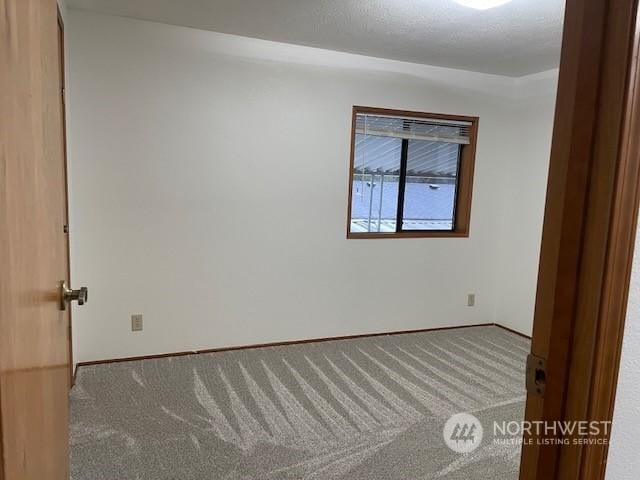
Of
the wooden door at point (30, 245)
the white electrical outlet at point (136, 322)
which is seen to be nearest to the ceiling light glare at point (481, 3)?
the wooden door at point (30, 245)

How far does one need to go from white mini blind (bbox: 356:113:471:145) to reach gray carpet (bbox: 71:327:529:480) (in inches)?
70.5

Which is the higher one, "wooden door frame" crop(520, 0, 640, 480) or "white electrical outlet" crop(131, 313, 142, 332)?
"wooden door frame" crop(520, 0, 640, 480)

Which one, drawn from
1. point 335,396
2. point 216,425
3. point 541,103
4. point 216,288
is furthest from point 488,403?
point 541,103

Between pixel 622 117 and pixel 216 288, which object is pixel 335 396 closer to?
pixel 216 288

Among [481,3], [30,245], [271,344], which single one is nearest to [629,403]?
[30,245]

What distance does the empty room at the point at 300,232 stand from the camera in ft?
7.54

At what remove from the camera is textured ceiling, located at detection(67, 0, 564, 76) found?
250cm

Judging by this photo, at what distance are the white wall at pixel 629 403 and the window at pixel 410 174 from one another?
117 inches

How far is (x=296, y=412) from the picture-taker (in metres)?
2.50

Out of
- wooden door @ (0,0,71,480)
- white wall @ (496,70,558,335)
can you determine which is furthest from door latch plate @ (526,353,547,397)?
white wall @ (496,70,558,335)

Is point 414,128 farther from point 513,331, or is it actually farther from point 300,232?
point 513,331

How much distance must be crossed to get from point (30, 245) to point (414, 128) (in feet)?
11.6

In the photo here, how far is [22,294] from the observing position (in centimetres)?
61

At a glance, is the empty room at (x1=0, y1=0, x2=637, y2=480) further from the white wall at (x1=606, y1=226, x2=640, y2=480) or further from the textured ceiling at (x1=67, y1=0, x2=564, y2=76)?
the white wall at (x1=606, y1=226, x2=640, y2=480)
